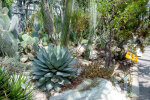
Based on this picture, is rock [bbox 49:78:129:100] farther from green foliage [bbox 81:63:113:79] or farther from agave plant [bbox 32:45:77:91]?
agave plant [bbox 32:45:77:91]

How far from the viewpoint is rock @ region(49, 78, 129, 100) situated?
2.88 metres

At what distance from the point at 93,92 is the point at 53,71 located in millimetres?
1002

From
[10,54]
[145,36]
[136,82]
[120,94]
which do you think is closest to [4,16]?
[10,54]

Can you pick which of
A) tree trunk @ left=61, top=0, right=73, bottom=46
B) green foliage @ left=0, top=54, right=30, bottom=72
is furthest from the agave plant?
green foliage @ left=0, top=54, right=30, bottom=72

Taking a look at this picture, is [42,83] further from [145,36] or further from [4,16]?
[145,36]

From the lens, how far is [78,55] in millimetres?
5742

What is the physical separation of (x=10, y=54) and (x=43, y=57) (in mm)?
1750

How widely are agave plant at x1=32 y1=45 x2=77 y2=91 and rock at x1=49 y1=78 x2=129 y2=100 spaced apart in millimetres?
249

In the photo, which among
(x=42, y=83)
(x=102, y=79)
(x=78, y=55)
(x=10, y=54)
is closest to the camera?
(x=42, y=83)

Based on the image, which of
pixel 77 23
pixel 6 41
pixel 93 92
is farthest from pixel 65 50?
pixel 77 23

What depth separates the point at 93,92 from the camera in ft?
9.78

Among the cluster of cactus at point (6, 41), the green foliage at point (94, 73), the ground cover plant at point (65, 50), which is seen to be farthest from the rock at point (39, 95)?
the cluster of cactus at point (6, 41)

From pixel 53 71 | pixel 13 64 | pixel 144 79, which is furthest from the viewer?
pixel 144 79

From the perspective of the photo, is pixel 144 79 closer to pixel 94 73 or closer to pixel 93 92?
pixel 94 73
